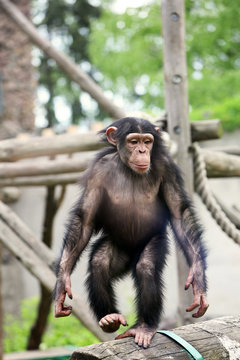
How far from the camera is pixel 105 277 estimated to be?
2904 millimetres

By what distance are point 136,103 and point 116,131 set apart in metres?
15.6

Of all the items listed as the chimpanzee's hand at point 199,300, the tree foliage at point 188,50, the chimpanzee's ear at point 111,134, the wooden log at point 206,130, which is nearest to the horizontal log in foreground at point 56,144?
the wooden log at point 206,130

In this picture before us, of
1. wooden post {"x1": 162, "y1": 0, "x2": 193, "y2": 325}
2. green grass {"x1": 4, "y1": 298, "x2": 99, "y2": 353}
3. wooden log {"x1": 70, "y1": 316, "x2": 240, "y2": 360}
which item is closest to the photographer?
wooden log {"x1": 70, "y1": 316, "x2": 240, "y2": 360}

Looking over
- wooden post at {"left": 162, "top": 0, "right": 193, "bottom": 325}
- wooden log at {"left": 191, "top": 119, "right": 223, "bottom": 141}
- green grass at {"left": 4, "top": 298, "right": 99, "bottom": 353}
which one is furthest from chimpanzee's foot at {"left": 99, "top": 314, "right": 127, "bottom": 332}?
green grass at {"left": 4, "top": 298, "right": 99, "bottom": 353}

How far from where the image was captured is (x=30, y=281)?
10125 millimetres

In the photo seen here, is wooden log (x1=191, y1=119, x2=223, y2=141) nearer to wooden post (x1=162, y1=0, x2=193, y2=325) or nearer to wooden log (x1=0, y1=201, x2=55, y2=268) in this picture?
wooden post (x1=162, y1=0, x2=193, y2=325)

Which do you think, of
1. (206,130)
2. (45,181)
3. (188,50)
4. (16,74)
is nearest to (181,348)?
(206,130)

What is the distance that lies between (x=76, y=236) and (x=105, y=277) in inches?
9.4

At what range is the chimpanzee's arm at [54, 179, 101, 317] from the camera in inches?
107

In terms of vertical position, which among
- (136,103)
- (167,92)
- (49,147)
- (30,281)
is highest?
(167,92)

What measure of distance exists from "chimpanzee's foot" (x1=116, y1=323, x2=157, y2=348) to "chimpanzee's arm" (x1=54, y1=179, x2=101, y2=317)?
35 cm

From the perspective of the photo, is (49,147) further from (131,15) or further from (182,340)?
(131,15)

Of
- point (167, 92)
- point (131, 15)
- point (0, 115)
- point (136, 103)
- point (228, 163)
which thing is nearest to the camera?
point (167, 92)

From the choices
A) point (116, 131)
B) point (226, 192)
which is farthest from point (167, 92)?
point (226, 192)
